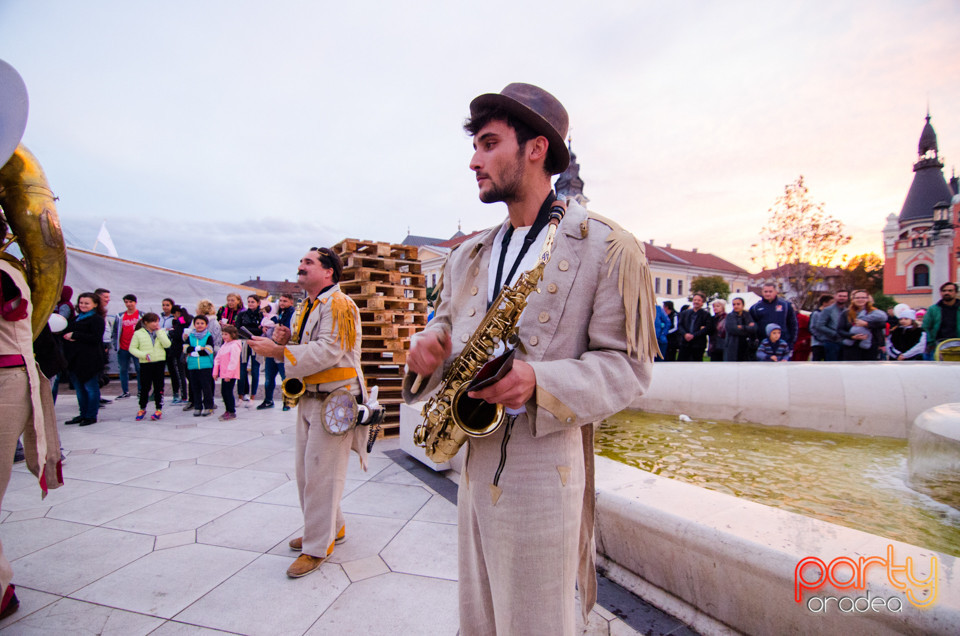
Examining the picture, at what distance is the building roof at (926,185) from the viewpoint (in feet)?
163

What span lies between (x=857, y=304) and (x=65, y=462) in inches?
476

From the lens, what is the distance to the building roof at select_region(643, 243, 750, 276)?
67562 millimetres

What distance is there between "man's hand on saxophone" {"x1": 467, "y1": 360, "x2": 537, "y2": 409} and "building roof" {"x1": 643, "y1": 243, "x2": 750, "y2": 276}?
67.3 metres

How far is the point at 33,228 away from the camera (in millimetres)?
2609

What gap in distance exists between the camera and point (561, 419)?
1.24 metres

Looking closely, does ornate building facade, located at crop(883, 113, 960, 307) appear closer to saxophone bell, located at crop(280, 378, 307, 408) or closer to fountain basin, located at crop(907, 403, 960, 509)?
fountain basin, located at crop(907, 403, 960, 509)

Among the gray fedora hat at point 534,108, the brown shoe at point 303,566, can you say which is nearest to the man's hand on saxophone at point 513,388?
the gray fedora hat at point 534,108

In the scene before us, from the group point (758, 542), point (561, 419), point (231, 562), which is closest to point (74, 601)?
point (231, 562)

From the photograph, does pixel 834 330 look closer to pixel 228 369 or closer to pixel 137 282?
pixel 228 369

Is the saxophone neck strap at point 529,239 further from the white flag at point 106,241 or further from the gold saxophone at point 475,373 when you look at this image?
the white flag at point 106,241

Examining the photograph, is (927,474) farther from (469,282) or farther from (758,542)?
(469,282)

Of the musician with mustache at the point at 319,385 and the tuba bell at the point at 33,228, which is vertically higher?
the tuba bell at the point at 33,228

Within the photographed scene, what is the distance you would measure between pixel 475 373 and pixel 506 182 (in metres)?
0.67

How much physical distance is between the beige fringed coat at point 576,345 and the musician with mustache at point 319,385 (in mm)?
1924
